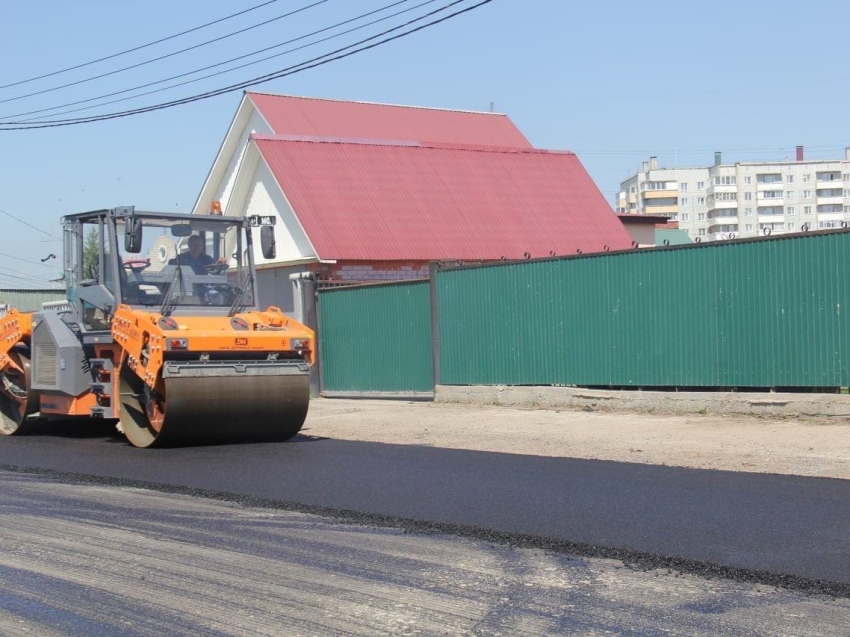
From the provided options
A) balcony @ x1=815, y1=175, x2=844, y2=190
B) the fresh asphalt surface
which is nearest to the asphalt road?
the fresh asphalt surface

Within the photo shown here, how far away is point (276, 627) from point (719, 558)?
8.65 feet

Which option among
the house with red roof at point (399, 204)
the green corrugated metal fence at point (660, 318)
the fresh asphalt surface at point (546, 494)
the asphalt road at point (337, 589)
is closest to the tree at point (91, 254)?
the fresh asphalt surface at point (546, 494)

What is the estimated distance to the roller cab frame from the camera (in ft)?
37.4

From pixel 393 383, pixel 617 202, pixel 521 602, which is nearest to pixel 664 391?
pixel 393 383

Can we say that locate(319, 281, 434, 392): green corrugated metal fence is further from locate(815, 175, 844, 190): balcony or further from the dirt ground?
locate(815, 175, 844, 190): balcony

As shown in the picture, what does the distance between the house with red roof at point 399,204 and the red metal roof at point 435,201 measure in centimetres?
3

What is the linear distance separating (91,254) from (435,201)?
13949mm

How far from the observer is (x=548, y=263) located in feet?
52.3

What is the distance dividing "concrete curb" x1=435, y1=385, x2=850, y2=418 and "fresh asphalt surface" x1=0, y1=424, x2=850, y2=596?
3.48 m

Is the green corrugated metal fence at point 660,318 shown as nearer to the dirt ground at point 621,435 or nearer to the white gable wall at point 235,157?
the dirt ground at point 621,435

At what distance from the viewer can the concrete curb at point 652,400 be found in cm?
1246

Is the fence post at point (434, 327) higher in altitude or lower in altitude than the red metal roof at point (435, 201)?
lower

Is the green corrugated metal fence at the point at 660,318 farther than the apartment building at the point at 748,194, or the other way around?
the apartment building at the point at 748,194

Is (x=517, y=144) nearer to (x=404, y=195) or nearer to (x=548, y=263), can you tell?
(x=404, y=195)
